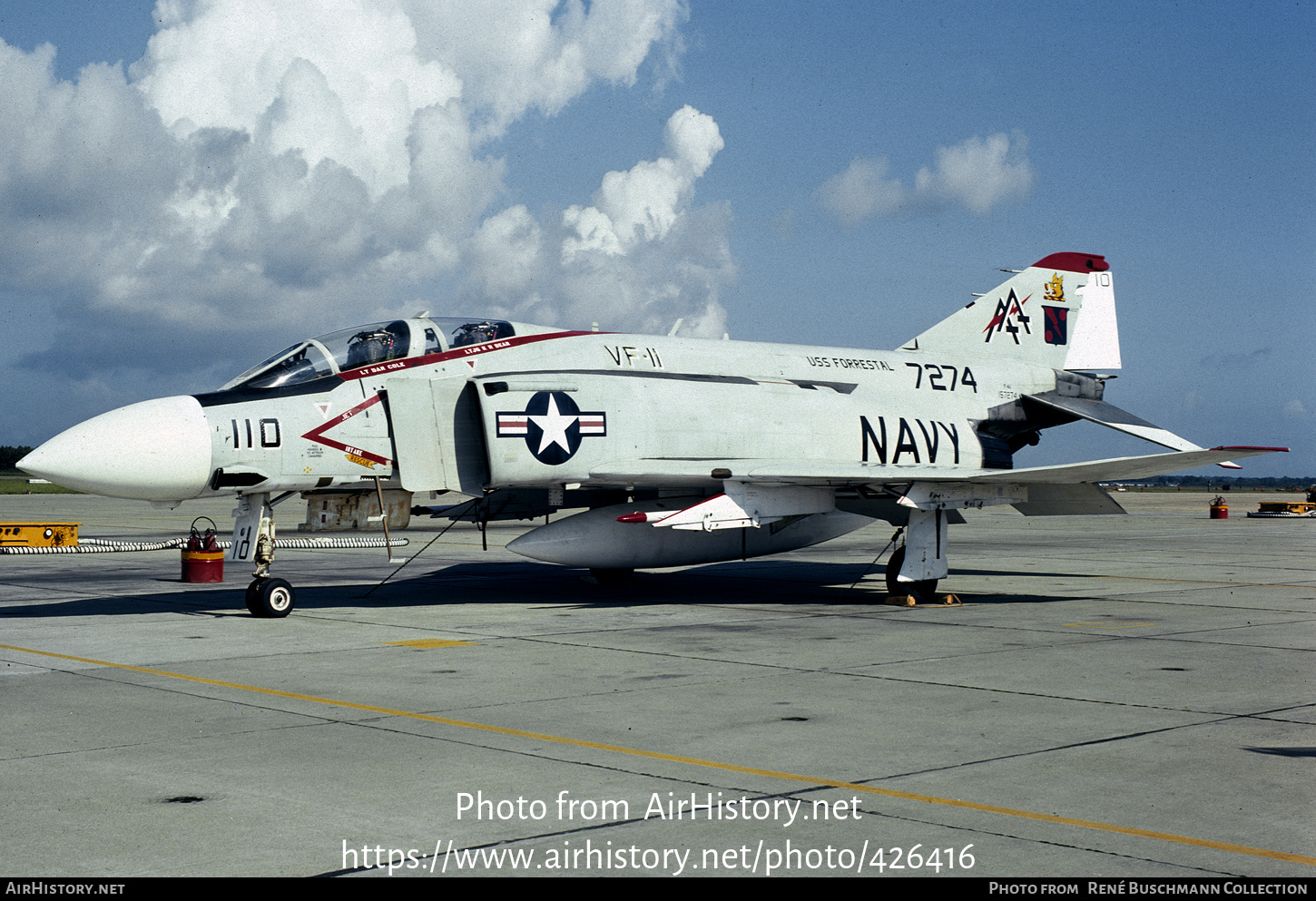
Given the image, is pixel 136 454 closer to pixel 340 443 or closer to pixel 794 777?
pixel 340 443

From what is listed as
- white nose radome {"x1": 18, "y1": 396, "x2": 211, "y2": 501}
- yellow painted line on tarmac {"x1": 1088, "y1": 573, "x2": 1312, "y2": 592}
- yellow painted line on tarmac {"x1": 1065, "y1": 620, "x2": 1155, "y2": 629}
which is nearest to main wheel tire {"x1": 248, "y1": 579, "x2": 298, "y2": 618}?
white nose radome {"x1": 18, "y1": 396, "x2": 211, "y2": 501}

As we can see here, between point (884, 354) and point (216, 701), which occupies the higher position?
point (884, 354)

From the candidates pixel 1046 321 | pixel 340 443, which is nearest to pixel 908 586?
pixel 1046 321

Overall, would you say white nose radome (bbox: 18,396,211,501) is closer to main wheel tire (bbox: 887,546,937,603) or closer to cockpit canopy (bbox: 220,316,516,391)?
cockpit canopy (bbox: 220,316,516,391)

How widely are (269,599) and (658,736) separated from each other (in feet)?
22.7

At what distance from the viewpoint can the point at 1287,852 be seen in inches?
182

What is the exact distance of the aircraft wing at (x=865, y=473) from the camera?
13242 millimetres

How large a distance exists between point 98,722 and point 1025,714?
564cm

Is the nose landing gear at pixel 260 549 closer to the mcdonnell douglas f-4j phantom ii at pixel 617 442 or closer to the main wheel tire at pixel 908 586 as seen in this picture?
the mcdonnell douglas f-4j phantom ii at pixel 617 442

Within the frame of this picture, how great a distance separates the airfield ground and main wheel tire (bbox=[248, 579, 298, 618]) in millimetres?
Answer: 152

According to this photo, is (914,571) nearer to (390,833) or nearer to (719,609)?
(719,609)

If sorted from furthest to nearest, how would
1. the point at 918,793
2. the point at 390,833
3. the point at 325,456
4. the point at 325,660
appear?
the point at 325,456 < the point at 325,660 < the point at 918,793 < the point at 390,833

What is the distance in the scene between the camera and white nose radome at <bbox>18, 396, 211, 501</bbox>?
10.7 m
